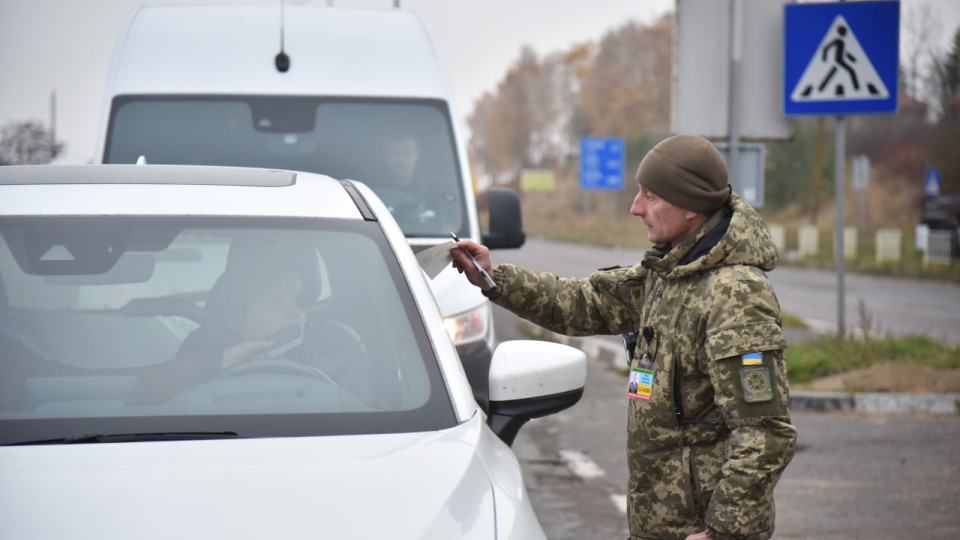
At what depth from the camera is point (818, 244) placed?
126 ft

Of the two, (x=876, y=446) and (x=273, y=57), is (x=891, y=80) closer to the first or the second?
(x=876, y=446)

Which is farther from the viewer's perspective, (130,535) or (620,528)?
(620,528)

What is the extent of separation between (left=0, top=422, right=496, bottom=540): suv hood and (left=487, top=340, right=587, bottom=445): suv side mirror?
1.19ft

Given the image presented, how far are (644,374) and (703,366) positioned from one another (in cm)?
18

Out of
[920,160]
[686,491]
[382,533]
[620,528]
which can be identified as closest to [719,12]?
[620,528]

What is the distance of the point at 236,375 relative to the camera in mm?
2730

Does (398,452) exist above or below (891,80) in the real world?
below

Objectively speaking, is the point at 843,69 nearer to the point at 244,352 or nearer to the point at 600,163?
the point at 244,352

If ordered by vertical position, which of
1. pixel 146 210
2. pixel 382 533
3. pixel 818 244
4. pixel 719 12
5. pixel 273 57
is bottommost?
pixel 818 244

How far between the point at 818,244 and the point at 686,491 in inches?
1455

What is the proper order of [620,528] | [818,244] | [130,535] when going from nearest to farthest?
[130,535], [620,528], [818,244]

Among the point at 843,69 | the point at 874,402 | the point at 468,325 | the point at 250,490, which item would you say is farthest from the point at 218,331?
the point at 843,69

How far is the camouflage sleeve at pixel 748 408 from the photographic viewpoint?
2629mm

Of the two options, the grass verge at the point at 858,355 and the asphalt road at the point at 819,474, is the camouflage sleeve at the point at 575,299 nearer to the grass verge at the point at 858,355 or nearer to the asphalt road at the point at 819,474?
the asphalt road at the point at 819,474
